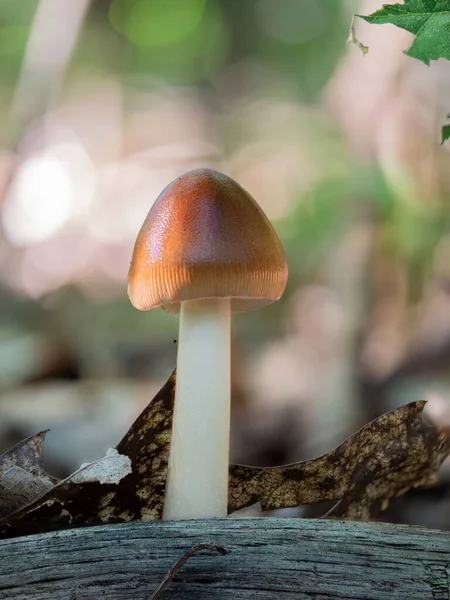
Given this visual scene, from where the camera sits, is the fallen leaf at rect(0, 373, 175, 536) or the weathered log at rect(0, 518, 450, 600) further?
the fallen leaf at rect(0, 373, 175, 536)

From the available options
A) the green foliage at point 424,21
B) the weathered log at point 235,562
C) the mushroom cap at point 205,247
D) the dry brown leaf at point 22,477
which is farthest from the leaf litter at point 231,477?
the green foliage at point 424,21

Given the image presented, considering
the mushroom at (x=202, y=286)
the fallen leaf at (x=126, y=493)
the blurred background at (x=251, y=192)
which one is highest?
the blurred background at (x=251, y=192)

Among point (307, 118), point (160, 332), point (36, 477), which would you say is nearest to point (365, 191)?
point (160, 332)

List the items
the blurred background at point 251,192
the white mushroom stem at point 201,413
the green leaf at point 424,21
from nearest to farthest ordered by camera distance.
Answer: the green leaf at point 424,21 < the white mushroom stem at point 201,413 < the blurred background at point 251,192

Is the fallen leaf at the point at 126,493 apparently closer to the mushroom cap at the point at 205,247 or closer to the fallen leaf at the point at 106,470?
the fallen leaf at the point at 106,470

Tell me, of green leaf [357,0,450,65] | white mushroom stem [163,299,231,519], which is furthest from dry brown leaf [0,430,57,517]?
green leaf [357,0,450,65]

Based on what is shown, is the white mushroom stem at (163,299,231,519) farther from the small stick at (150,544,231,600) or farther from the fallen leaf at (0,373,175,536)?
the small stick at (150,544,231,600)
